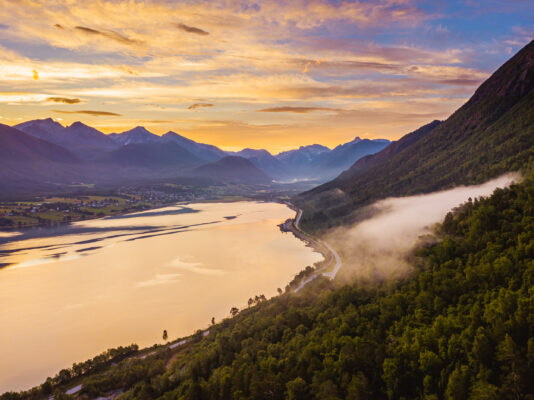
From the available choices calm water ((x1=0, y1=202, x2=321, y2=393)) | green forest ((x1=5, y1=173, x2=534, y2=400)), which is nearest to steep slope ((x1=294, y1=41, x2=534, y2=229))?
calm water ((x1=0, y1=202, x2=321, y2=393))

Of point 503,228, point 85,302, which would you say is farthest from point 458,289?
point 85,302

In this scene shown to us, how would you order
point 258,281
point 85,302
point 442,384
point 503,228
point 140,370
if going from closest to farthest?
point 442,384, point 140,370, point 503,228, point 85,302, point 258,281

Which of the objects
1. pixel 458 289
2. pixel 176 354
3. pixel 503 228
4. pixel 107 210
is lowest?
pixel 176 354

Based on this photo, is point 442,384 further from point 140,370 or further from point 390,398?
point 140,370

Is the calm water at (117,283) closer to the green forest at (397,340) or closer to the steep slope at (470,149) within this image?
the green forest at (397,340)

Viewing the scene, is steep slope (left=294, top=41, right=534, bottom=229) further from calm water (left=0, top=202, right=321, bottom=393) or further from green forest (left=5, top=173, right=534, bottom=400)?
green forest (left=5, top=173, right=534, bottom=400)

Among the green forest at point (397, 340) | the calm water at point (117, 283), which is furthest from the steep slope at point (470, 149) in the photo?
the green forest at point (397, 340)

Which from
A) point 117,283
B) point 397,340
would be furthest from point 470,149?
point 117,283
